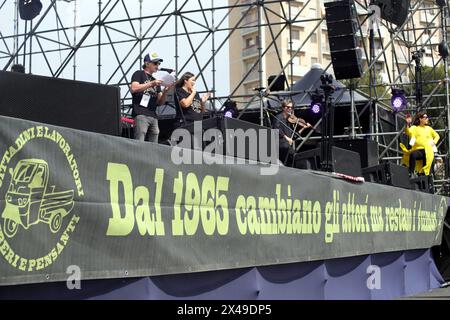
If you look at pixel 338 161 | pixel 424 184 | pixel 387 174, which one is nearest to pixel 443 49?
pixel 424 184

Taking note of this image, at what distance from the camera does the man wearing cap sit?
7656 millimetres

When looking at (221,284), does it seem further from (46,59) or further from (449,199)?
(46,59)

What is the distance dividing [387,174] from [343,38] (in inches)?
183

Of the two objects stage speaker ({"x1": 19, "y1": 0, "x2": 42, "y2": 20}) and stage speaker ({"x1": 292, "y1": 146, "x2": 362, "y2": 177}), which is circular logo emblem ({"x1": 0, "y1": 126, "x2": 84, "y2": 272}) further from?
stage speaker ({"x1": 19, "y1": 0, "x2": 42, "y2": 20})

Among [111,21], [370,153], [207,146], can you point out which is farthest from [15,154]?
[111,21]

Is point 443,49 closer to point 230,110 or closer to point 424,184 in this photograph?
point 230,110

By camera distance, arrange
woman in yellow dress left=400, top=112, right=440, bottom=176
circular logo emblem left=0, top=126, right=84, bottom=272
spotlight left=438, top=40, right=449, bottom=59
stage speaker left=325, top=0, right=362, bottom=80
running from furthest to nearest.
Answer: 1. spotlight left=438, top=40, right=449, bottom=59
2. stage speaker left=325, top=0, right=362, bottom=80
3. woman in yellow dress left=400, top=112, right=440, bottom=176
4. circular logo emblem left=0, top=126, right=84, bottom=272

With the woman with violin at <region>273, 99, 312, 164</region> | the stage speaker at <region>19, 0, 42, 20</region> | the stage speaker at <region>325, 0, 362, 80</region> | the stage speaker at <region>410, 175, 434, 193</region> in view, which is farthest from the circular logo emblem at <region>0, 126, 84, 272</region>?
the stage speaker at <region>19, 0, 42, 20</region>

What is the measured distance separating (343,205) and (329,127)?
1.47 metres

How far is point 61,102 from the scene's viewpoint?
4.48 metres

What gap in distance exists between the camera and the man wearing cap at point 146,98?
7656 mm

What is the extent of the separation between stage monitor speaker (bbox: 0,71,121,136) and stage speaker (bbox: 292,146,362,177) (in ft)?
11.6

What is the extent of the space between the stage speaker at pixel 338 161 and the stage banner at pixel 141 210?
105cm

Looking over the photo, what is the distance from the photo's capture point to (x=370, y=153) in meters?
10.5
